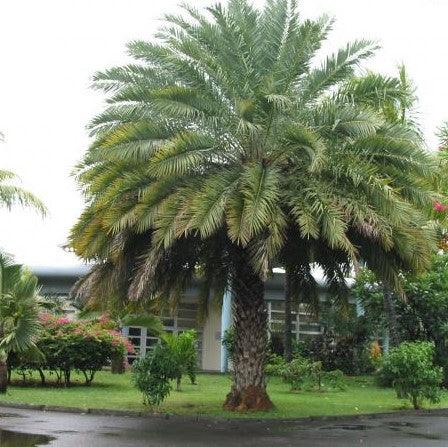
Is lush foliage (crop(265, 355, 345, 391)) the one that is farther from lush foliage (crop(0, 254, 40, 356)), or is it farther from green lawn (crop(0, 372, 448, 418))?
lush foliage (crop(0, 254, 40, 356))

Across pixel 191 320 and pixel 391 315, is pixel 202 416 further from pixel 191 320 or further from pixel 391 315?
pixel 191 320

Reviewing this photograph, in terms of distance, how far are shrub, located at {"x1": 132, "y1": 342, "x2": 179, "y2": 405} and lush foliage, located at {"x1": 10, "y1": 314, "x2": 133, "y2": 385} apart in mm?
5815

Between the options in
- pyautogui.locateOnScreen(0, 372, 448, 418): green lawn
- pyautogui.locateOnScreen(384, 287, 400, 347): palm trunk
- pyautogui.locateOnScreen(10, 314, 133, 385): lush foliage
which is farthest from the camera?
pyautogui.locateOnScreen(384, 287, 400, 347): palm trunk

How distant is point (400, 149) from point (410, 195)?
104cm

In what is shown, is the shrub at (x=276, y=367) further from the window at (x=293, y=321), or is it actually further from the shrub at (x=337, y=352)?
the window at (x=293, y=321)

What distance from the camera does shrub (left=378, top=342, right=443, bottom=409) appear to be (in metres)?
15.7

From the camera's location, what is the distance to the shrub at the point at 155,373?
566 inches

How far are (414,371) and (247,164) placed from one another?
626 cm

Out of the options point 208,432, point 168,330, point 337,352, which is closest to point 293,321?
point 337,352

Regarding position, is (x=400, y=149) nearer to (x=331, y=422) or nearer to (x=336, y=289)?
(x=336, y=289)

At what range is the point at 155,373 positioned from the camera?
1444 cm

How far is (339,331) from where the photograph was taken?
2941 cm

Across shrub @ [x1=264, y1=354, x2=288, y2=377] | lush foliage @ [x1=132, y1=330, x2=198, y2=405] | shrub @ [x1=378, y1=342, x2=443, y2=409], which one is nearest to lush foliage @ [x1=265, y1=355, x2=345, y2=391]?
shrub @ [x1=264, y1=354, x2=288, y2=377]

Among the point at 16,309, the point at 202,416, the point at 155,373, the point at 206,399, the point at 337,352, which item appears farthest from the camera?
the point at 337,352
